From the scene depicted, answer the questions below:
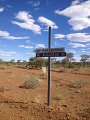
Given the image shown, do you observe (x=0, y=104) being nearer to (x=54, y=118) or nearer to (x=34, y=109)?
(x=34, y=109)

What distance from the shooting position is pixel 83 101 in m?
15.1

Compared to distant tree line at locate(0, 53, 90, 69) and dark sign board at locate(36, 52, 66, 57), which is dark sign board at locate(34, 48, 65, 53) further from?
distant tree line at locate(0, 53, 90, 69)

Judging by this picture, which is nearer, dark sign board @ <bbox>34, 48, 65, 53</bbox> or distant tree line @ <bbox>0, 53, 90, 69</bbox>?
dark sign board @ <bbox>34, 48, 65, 53</bbox>

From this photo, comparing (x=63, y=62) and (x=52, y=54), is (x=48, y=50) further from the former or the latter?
(x=63, y=62)

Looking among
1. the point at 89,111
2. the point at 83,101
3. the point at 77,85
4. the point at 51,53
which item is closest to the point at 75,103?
the point at 83,101

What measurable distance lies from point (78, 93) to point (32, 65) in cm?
4452

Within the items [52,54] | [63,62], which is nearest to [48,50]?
[52,54]

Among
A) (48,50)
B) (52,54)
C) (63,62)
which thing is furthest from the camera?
(63,62)

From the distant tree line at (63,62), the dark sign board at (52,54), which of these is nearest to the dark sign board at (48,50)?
the dark sign board at (52,54)

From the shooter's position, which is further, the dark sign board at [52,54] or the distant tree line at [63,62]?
the distant tree line at [63,62]

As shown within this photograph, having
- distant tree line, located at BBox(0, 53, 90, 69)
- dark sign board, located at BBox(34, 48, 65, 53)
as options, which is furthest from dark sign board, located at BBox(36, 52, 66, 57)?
distant tree line, located at BBox(0, 53, 90, 69)

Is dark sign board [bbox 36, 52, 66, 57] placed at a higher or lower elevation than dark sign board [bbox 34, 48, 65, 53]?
lower

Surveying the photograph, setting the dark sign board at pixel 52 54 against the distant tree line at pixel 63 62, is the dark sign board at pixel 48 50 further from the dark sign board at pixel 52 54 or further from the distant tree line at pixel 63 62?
the distant tree line at pixel 63 62

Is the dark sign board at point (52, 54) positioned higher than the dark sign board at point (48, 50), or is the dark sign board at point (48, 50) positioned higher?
the dark sign board at point (48, 50)
